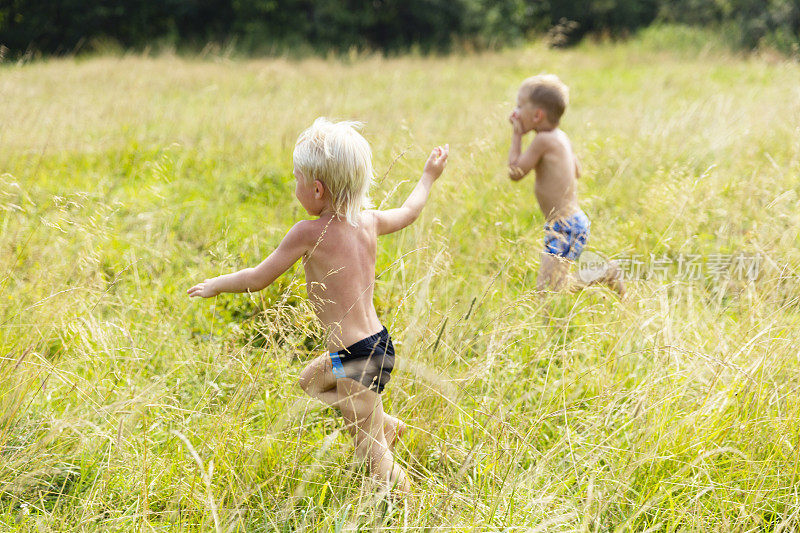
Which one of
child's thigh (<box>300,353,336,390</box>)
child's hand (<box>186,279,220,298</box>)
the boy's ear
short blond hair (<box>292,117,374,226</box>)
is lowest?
child's thigh (<box>300,353,336,390</box>)

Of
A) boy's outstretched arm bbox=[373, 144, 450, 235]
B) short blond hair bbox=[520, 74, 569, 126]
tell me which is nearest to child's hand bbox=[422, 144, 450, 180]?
boy's outstretched arm bbox=[373, 144, 450, 235]

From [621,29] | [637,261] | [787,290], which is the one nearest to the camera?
[787,290]

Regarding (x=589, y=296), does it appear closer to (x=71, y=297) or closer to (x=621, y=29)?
(x=71, y=297)

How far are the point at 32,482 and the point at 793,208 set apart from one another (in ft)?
13.0

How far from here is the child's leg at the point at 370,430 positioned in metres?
1.96

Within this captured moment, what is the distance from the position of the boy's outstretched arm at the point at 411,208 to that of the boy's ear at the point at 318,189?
0.23 metres

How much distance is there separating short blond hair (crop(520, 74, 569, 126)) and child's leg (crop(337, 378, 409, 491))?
209 cm

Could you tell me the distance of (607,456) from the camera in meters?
2.10

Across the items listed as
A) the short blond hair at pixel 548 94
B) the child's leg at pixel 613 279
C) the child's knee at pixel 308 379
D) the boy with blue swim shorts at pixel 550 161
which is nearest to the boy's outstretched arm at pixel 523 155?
the boy with blue swim shorts at pixel 550 161

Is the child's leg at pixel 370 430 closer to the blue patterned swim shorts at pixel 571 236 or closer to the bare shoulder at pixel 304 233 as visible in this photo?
the bare shoulder at pixel 304 233

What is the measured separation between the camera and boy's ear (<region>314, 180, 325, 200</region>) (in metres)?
1.93

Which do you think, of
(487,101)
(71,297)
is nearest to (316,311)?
(71,297)

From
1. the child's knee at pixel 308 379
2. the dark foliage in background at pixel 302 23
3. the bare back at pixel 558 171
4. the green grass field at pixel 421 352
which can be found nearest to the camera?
the green grass field at pixel 421 352

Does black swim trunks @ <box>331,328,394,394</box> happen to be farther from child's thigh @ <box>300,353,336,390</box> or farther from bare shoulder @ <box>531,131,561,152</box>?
bare shoulder @ <box>531,131,561,152</box>
